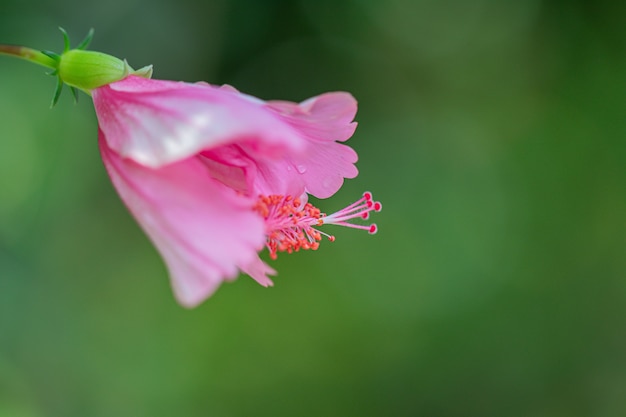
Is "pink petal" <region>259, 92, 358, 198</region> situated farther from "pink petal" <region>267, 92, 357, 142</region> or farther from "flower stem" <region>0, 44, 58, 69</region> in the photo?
"flower stem" <region>0, 44, 58, 69</region>

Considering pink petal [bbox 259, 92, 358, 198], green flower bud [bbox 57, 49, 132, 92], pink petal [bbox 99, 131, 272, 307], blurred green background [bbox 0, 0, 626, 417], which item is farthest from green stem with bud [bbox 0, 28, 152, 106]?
blurred green background [bbox 0, 0, 626, 417]

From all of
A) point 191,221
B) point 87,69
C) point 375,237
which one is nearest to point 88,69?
point 87,69

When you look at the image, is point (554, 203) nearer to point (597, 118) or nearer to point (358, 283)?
point (597, 118)

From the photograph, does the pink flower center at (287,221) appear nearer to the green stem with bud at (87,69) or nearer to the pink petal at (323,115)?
the pink petal at (323,115)

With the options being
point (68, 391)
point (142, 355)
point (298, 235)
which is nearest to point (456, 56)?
point (142, 355)

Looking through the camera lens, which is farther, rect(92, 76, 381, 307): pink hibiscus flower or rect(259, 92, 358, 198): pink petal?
rect(259, 92, 358, 198): pink petal

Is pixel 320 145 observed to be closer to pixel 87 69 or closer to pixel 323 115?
pixel 323 115
